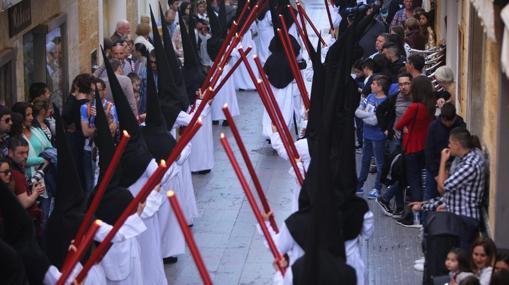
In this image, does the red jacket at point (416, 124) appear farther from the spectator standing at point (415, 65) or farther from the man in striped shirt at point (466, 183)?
the man in striped shirt at point (466, 183)

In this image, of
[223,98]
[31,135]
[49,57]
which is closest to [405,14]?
[223,98]

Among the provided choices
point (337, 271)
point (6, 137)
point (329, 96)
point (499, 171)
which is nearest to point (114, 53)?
point (6, 137)

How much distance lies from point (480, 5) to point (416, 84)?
3.63 meters

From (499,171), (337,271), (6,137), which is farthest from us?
(6,137)

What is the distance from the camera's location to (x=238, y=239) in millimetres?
14781

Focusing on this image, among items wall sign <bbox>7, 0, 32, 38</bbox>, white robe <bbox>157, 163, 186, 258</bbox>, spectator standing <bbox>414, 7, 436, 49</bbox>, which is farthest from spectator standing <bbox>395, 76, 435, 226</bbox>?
spectator standing <bbox>414, 7, 436, 49</bbox>

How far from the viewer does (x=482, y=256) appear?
10.6 meters

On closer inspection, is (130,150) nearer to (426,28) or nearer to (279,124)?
(279,124)

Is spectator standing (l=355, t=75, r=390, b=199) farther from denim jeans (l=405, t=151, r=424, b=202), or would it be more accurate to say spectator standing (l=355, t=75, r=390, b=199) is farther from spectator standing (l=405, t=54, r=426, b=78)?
denim jeans (l=405, t=151, r=424, b=202)

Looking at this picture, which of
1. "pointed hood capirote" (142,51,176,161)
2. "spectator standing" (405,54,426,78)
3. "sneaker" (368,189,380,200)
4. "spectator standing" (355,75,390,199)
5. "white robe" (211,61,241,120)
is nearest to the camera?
"pointed hood capirote" (142,51,176,161)

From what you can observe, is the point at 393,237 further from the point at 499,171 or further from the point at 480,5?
the point at 480,5

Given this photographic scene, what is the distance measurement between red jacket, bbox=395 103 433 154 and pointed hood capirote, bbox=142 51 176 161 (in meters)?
2.46

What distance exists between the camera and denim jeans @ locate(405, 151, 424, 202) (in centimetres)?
1454

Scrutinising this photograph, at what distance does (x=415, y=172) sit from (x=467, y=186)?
2.21 metres
